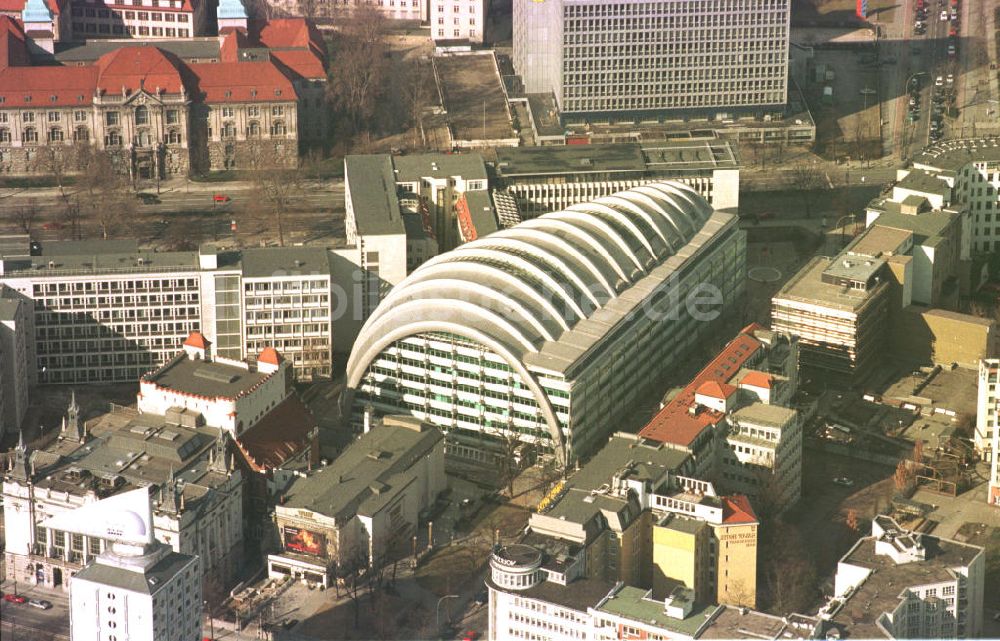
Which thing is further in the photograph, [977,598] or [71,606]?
[977,598]

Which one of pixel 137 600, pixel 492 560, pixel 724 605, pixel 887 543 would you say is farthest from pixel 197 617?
pixel 887 543

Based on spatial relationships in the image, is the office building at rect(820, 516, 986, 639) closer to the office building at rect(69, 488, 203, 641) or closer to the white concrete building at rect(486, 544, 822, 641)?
the white concrete building at rect(486, 544, 822, 641)

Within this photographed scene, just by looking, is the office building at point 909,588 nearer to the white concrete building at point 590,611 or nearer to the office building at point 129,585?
the white concrete building at point 590,611

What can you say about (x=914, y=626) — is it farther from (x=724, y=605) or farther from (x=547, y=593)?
(x=547, y=593)

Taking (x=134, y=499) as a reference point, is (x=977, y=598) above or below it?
below

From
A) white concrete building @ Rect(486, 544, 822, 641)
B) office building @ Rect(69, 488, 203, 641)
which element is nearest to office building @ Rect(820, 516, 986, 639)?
white concrete building @ Rect(486, 544, 822, 641)

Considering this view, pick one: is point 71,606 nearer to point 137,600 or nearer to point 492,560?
point 137,600

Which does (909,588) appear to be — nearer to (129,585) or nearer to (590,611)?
(590,611)
